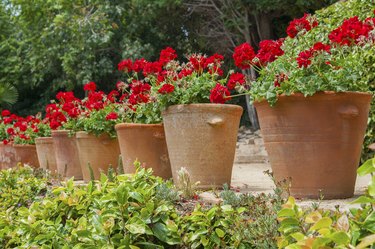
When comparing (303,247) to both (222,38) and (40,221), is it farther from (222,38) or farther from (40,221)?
(222,38)

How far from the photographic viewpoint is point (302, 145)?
326cm

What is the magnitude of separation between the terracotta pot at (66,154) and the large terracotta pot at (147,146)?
1.84m

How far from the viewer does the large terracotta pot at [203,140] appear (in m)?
3.91

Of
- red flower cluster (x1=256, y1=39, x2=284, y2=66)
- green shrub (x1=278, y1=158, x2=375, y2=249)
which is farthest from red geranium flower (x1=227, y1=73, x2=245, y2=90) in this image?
green shrub (x1=278, y1=158, x2=375, y2=249)

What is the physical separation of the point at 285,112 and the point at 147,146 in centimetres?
159

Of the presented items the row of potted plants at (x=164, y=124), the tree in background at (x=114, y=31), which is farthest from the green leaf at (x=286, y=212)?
the tree in background at (x=114, y=31)

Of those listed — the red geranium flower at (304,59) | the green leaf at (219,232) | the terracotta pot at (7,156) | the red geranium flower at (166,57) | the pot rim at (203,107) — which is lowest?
the terracotta pot at (7,156)

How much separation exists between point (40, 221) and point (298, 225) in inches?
73.9

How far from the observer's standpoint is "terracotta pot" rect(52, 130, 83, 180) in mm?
6332

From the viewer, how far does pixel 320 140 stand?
3221 mm

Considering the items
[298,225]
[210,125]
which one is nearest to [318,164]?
[210,125]

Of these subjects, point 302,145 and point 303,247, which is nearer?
point 303,247

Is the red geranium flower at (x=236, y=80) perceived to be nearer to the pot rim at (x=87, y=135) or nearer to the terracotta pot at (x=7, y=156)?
the pot rim at (x=87, y=135)

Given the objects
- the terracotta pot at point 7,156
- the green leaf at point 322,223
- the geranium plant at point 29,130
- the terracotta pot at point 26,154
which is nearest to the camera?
the green leaf at point 322,223
